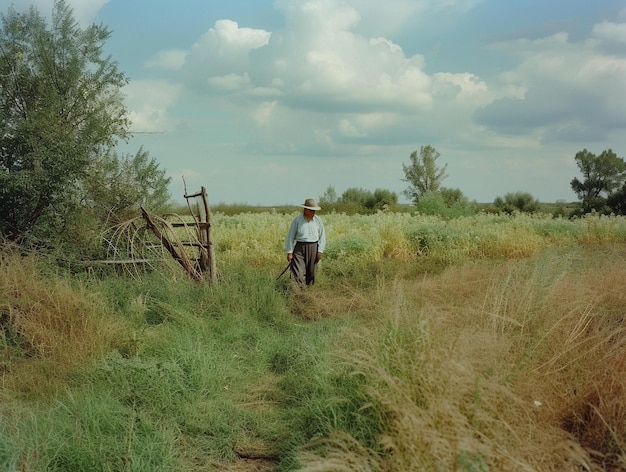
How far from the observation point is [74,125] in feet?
35.0

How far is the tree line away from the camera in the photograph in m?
9.93

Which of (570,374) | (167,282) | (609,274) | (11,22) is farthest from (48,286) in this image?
(609,274)

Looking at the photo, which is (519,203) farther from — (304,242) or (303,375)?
(303,375)

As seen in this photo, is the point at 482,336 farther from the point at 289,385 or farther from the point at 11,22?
the point at 11,22

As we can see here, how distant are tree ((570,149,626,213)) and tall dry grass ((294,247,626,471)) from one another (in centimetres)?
3021

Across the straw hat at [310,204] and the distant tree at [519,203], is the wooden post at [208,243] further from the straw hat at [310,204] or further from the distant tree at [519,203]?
the distant tree at [519,203]

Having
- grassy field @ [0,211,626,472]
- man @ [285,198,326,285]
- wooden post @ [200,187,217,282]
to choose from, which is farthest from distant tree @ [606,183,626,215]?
wooden post @ [200,187,217,282]

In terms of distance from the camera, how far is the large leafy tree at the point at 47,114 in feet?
32.5

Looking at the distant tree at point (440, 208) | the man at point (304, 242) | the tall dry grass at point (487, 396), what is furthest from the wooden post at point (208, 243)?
the distant tree at point (440, 208)

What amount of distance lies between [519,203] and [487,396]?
31984 mm

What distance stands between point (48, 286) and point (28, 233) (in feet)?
7.68

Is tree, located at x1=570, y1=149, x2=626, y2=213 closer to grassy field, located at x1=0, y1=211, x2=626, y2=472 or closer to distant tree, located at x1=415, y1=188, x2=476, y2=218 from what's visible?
distant tree, located at x1=415, y1=188, x2=476, y2=218

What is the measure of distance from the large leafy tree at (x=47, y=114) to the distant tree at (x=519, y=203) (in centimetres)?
2650

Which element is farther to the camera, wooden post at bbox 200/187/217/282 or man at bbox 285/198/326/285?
man at bbox 285/198/326/285
